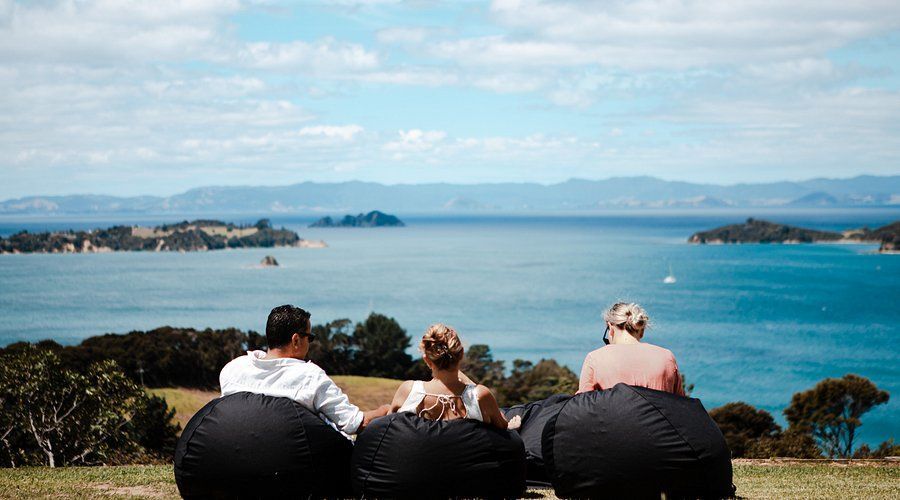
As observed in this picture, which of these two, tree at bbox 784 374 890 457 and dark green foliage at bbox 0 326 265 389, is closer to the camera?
tree at bbox 784 374 890 457

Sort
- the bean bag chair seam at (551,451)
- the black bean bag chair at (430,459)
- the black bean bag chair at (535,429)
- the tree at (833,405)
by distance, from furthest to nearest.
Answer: the tree at (833,405) → the black bean bag chair at (535,429) → the bean bag chair seam at (551,451) → the black bean bag chair at (430,459)

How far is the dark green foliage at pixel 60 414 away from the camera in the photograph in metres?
15.4

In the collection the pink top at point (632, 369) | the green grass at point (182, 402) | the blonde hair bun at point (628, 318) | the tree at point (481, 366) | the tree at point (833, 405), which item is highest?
the blonde hair bun at point (628, 318)

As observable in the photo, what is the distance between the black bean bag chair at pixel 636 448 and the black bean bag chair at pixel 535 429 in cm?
30

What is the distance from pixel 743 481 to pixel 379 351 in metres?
50.8

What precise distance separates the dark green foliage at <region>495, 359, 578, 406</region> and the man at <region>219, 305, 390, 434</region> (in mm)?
27825

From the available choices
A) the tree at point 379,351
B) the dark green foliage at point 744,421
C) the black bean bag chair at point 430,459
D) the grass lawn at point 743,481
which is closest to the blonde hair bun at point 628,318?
the black bean bag chair at point 430,459

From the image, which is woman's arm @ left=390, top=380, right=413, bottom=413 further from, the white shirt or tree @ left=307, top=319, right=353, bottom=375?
tree @ left=307, top=319, right=353, bottom=375

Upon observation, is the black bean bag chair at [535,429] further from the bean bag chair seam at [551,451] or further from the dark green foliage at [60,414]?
the dark green foliage at [60,414]

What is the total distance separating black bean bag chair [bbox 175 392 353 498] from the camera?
677 cm

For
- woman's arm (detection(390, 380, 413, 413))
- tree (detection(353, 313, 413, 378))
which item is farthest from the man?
tree (detection(353, 313, 413, 378))

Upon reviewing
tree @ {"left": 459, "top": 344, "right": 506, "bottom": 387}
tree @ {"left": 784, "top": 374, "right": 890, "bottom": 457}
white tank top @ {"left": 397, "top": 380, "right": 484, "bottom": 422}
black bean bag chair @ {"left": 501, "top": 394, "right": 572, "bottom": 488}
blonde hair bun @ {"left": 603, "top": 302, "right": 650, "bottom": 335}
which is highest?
blonde hair bun @ {"left": 603, "top": 302, "right": 650, "bottom": 335}

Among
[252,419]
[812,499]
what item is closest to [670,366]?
[812,499]

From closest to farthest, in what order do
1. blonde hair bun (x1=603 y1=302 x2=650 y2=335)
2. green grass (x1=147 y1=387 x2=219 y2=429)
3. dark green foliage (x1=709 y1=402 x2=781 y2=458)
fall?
blonde hair bun (x1=603 y1=302 x2=650 y2=335), dark green foliage (x1=709 y1=402 x2=781 y2=458), green grass (x1=147 y1=387 x2=219 y2=429)
